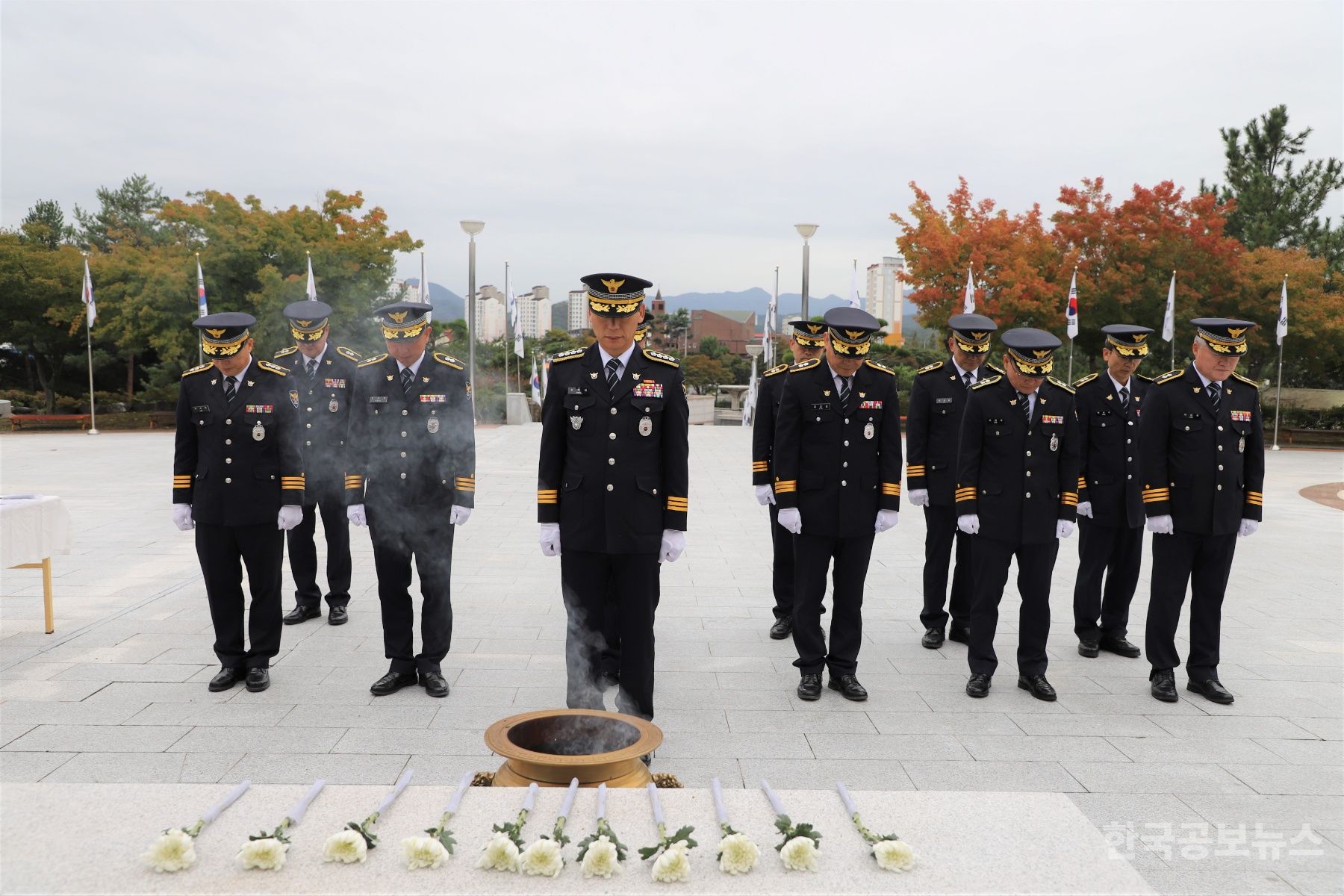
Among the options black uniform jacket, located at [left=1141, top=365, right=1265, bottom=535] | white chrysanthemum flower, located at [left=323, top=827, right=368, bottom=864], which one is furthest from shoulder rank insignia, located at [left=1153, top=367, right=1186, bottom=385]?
white chrysanthemum flower, located at [left=323, top=827, right=368, bottom=864]

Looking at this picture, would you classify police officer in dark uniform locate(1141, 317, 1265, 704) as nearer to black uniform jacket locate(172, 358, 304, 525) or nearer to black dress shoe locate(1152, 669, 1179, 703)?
black dress shoe locate(1152, 669, 1179, 703)

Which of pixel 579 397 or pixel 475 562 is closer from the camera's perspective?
pixel 579 397

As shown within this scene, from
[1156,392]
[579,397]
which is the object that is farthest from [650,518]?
[1156,392]

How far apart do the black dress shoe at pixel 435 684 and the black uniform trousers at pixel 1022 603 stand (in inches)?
109

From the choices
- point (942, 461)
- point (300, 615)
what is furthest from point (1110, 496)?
point (300, 615)

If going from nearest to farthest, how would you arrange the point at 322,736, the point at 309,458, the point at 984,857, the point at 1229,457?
1. the point at 984,857
2. the point at 322,736
3. the point at 1229,457
4. the point at 309,458

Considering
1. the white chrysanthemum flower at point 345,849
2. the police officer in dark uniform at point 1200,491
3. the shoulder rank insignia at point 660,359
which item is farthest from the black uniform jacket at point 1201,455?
the white chrysanthemum flower at point 345,849

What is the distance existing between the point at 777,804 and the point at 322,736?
99.6 inches

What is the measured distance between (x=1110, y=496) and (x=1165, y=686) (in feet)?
4.14

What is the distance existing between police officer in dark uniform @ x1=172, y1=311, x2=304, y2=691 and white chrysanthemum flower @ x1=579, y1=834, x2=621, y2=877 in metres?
3.24

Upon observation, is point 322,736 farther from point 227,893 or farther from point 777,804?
point 777,804

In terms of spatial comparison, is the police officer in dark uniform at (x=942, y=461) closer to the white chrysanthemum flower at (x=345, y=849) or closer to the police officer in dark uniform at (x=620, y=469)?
the police officer in dark uniform at (x=620, y=469)

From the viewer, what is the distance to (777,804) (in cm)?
243

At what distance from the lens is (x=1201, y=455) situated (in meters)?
4.84
